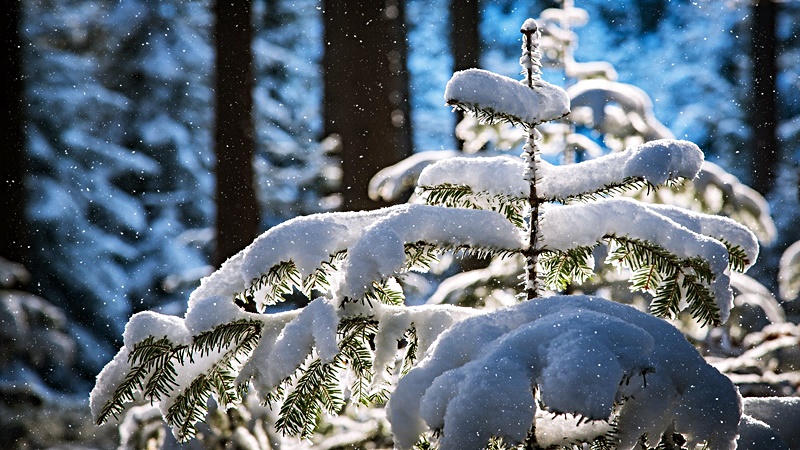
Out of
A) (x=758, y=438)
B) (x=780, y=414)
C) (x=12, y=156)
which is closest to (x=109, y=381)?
(x=758, y=438)

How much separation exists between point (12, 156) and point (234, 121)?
3.33 metres

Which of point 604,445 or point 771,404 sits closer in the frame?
point 604,445

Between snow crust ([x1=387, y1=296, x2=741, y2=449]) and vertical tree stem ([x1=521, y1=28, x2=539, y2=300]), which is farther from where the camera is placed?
vertical tree stem ([x1=521, y1=28, x2=539, y2=300])

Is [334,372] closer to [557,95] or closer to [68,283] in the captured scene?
[557,95]

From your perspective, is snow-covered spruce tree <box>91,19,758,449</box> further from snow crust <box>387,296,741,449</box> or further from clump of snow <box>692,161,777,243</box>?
clump of snow <box>692,161,777,243</box>

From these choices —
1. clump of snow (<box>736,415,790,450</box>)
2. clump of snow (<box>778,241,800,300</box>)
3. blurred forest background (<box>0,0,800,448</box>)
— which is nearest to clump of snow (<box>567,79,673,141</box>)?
clump of snow (<box>778,241,800,300</box>)

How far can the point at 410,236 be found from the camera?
1358 mm

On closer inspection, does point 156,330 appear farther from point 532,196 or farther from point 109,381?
point 532,196

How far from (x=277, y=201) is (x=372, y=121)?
19.2ft

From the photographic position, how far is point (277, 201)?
39.9 feet

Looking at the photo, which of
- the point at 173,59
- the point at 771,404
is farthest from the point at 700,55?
the point at 771,404

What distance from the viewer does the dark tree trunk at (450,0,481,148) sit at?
26.3 feet

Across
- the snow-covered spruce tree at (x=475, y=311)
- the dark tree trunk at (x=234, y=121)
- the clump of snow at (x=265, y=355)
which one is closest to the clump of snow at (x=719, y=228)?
the snow-covered spruce tree at (x=475, y=311)

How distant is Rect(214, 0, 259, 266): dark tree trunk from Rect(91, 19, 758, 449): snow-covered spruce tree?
203 inches
